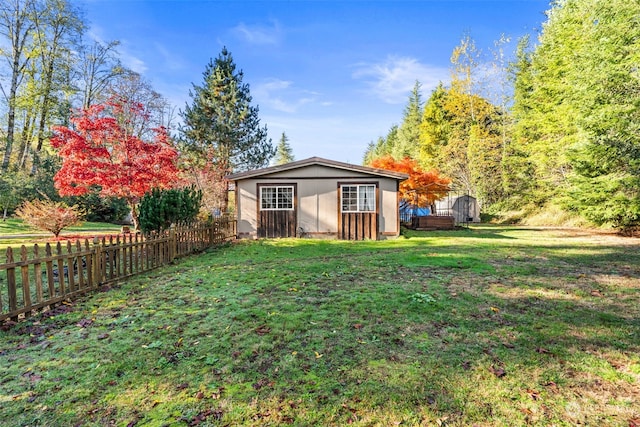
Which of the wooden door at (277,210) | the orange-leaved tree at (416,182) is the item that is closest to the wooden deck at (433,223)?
the orange-leaved tree at (416,182)

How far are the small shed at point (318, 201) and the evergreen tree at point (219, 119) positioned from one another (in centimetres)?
746

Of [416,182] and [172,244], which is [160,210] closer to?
[172,244]

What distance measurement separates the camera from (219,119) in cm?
2045

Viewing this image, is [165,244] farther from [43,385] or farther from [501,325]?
[501,325]

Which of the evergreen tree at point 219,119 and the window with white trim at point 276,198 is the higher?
the evergreen tree at point 219,119

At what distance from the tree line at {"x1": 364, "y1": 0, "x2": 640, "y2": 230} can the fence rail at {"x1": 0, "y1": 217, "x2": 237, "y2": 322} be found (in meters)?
15.0

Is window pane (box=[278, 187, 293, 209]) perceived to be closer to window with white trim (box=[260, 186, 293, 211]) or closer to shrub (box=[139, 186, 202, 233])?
window with white trim (box=[260, 186, 293, 211])

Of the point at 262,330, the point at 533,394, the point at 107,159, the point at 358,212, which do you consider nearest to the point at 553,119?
the point at 358,212

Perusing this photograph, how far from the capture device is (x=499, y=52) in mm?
23766

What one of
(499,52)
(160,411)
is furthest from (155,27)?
(499,52)

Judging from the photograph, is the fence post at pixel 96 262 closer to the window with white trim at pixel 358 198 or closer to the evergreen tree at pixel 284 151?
the window with white trim at pixel 358 198

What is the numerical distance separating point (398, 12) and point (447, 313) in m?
11.6

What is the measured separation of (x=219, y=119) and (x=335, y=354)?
66.2 ft

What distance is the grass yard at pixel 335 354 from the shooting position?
220cm
